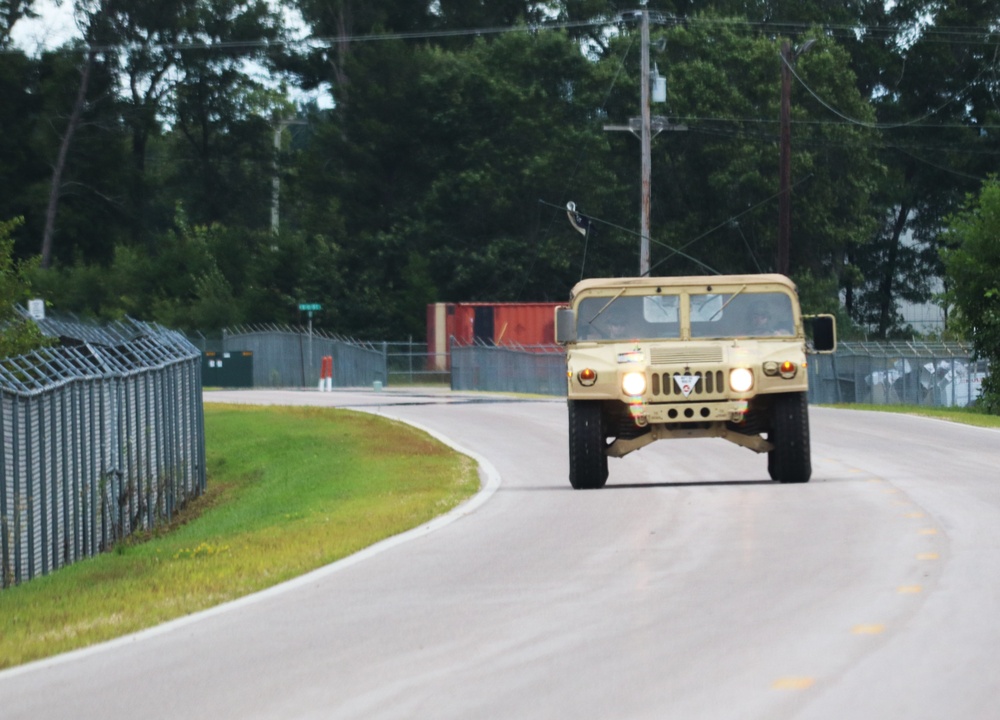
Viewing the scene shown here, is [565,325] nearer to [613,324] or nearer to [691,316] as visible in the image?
[613,324]

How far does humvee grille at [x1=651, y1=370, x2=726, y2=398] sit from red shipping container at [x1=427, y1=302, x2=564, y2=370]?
40.1 meters

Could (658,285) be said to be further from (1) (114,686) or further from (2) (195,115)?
(2) (195,115)

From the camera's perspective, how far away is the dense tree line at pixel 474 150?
68.7m

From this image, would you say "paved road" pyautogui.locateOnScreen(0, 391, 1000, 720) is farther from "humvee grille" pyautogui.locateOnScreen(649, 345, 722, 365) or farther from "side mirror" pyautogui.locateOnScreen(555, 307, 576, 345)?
"side mirror" pyautogui.locateOnScreen(555, 307, 576, 345)

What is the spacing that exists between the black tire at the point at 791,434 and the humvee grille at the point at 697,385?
695mm

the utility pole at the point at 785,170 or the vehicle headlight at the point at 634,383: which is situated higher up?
the utility pole at the point at 785,170

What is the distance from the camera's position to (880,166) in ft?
225

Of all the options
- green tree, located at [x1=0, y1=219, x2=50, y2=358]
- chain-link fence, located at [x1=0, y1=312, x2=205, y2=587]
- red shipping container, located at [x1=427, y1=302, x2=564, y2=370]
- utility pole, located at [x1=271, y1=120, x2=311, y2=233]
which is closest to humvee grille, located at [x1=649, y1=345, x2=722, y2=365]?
chain-link fence, located at [x1=0, y1=312, x2=205, y2=587]

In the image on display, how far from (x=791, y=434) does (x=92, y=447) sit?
7.67 meters

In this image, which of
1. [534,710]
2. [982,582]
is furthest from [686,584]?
[534,710]

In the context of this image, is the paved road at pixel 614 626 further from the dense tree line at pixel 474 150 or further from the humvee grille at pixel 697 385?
the dense tree line at pixel 474 150

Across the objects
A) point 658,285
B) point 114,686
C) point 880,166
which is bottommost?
point 114,686

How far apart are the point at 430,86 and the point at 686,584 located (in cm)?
6453

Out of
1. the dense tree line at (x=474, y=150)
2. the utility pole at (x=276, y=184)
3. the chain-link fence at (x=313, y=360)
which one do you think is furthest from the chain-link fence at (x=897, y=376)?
the utility pole at (x=276, y=184)
